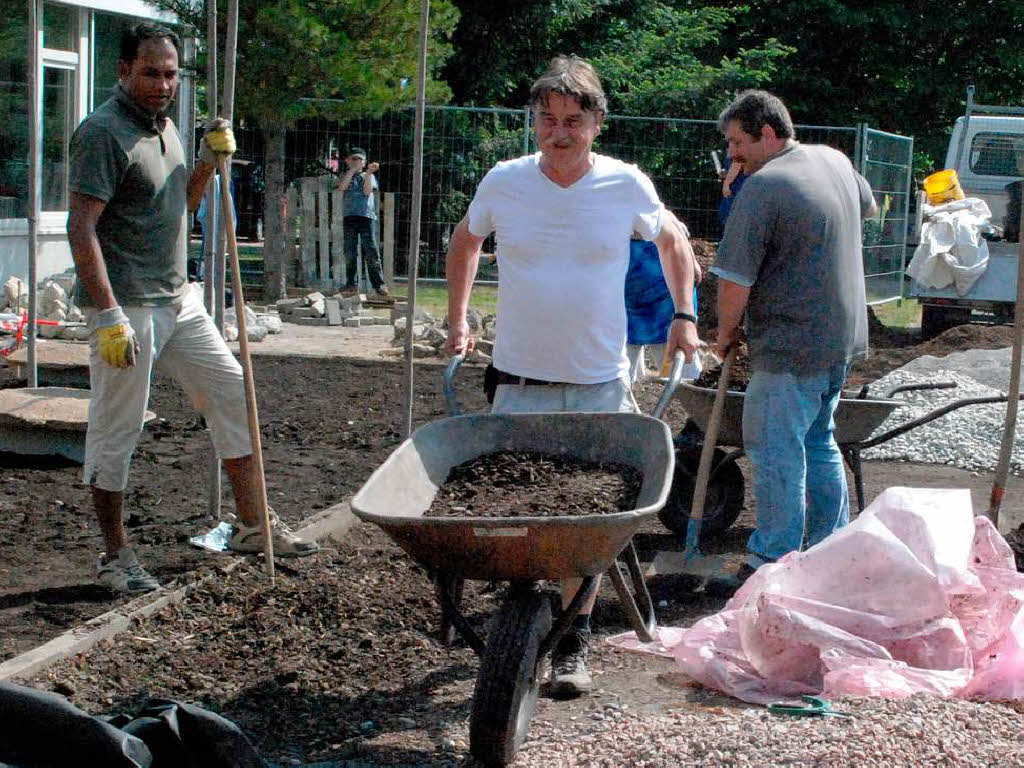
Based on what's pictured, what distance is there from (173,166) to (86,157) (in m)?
0.38

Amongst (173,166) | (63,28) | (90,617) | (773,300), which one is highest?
(63,28)

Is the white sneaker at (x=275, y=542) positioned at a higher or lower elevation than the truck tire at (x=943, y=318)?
lower

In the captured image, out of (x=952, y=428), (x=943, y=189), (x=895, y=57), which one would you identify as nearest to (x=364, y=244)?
(x=943, y=189)

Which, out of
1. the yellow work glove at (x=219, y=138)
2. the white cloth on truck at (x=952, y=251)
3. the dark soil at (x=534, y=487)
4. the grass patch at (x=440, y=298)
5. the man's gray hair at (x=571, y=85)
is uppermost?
the man's gray hair at (x=571, y=85)

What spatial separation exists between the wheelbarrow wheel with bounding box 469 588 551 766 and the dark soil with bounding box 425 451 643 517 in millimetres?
305

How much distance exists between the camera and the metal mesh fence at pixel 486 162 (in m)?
16.4

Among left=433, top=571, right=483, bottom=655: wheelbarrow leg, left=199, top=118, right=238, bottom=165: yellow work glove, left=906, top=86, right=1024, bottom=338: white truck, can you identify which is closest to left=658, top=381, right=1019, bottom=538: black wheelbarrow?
left=199, top=118, right=238, bottom=165: yellow work glove

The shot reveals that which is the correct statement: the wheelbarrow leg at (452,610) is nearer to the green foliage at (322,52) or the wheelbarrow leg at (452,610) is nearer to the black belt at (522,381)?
the black belt at (522,381)

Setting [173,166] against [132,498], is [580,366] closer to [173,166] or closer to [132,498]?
[173,166]

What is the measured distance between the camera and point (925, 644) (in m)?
4.06

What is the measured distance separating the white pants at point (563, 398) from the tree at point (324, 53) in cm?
1044

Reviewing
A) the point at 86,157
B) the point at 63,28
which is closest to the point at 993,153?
the point at 63,28

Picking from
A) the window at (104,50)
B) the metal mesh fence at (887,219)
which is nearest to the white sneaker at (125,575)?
the window at (104,50)

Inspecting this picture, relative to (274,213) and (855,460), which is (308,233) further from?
(855,460)
